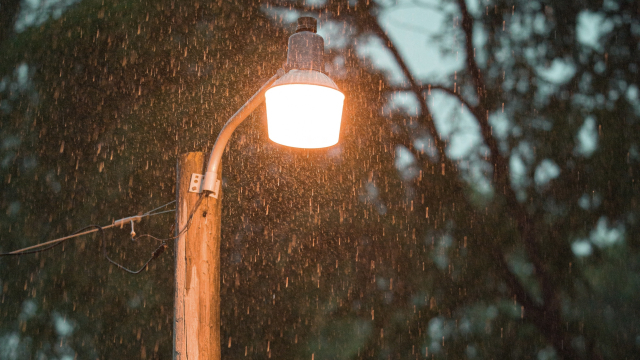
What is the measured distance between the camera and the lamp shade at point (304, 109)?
7.38ft

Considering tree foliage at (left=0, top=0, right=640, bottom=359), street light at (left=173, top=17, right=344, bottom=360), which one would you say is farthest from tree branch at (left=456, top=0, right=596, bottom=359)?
street light at (left=173, top=17, right=344, bottom=360)

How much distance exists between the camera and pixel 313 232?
24.9ft

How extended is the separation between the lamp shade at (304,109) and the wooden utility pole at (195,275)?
74cm

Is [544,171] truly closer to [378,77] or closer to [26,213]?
[378,77]

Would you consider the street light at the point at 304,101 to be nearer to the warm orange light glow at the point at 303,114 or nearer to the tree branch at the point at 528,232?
the warm orange light glow at the point at 303,114

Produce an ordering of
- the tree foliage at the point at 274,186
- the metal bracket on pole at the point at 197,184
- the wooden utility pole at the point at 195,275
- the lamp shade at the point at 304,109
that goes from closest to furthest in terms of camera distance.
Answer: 1. the lamp shade at the point at 304,109
2. the wooden utility pole at the point at 195,275
3. the metal bracket on pole at the point at 197,184
4. the tree foliage at the point at 274,186

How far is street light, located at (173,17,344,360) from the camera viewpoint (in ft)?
7.43

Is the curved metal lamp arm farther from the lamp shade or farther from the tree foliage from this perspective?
the tree foliage

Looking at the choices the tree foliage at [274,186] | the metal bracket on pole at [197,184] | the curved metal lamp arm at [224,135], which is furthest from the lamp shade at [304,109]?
the tree foliage at [274,186]

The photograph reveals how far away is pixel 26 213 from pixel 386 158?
5.81 metres

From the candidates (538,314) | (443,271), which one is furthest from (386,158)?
Answer: (538,314)

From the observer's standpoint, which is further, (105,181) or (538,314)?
(105,181)

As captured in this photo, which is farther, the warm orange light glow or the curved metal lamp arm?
the curved metal lamp arm

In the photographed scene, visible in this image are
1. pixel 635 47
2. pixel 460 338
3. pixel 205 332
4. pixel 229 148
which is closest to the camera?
pixel 205 332
